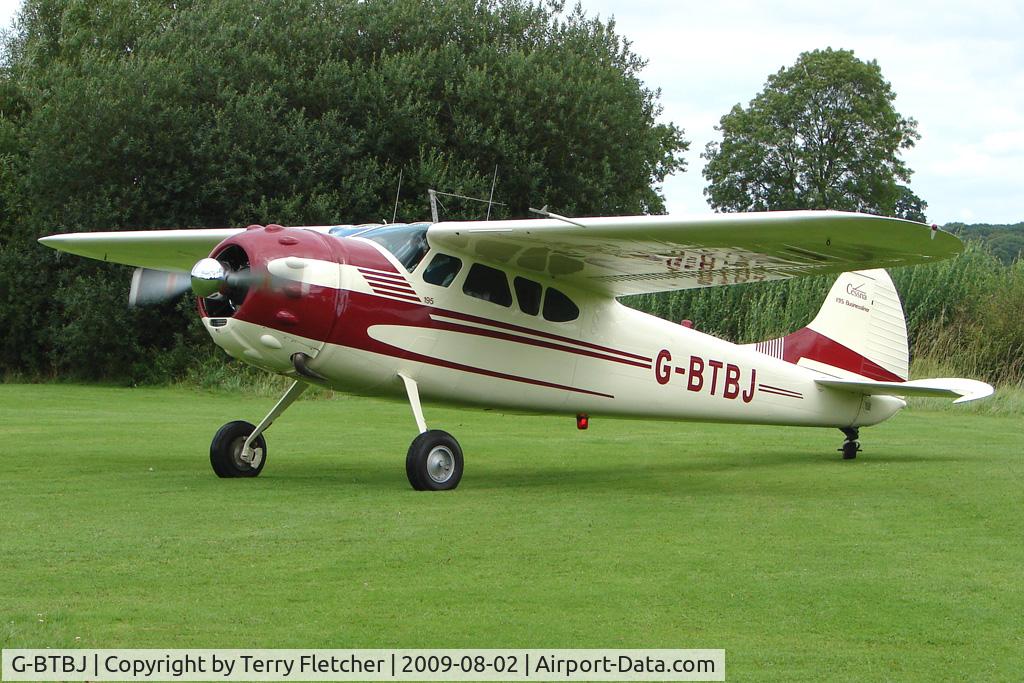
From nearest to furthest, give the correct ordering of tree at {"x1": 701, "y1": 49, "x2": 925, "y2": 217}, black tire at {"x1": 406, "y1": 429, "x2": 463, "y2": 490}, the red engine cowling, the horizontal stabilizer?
the red engine cowling → black tire at {"x1": 406, "y1": 429, "x2": 463, "y2": 490} → the horizontal stabilizer → tree at {"x1": 701, "y1": 49, "x2": 925, "y2": 217}

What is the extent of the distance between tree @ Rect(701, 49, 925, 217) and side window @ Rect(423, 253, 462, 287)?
194 feet

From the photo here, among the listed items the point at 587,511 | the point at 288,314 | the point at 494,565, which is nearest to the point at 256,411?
the point at 288,314

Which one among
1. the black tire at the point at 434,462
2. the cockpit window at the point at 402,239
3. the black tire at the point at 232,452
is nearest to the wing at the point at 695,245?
the cockpit window at the point at 402,239

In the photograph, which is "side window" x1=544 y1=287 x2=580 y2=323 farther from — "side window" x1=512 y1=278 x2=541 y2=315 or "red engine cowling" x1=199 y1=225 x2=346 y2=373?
"red engine cowling" x1=199 y1=225 x2=346 y2=373

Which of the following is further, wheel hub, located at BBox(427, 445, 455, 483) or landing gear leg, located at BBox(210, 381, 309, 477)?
landing gear leg, located at BBox(210, 381, 309, 477)

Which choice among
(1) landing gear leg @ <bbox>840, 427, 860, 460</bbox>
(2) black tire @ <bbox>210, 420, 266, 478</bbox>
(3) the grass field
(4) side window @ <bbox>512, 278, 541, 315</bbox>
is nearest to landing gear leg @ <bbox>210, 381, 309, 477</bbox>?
(2) black tire @ <bbox>210, 420, 266, 478</bbox>

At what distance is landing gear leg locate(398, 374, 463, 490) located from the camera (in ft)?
34.7

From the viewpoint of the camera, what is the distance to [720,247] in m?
11.1

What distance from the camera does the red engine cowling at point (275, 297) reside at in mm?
10039

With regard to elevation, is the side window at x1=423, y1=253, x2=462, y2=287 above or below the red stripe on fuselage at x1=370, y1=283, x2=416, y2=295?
above

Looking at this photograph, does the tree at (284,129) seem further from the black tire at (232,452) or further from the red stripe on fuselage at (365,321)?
the red stripe on fuselage at (365,321)

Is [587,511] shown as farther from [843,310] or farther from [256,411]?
[256,411]

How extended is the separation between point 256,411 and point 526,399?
10.4 m

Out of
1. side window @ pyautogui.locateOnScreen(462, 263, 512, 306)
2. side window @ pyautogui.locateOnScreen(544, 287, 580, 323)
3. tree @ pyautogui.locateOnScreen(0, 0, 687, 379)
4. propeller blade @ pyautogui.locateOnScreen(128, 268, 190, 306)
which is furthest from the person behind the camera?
tree @ pyautogui.locateOnScreen(0, 0, 687, 379)
